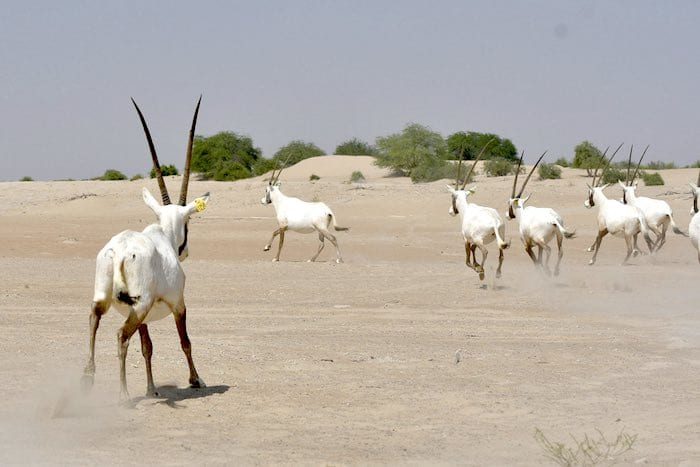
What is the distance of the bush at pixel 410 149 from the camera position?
5788 centimetres

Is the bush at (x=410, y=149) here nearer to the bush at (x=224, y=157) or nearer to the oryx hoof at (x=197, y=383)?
the bush at (x=224, y=157)

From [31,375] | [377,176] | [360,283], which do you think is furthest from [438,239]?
[377,176]

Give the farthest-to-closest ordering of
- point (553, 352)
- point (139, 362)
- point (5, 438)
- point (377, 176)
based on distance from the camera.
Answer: point (377, 176)
point (553, 352)
point (139, 362)
point (5, 438)

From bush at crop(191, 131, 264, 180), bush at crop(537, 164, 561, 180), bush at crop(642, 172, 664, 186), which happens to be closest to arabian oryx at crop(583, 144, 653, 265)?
bush at crop(642, 172, 664, 186)

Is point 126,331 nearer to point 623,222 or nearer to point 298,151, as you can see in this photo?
point 623,222

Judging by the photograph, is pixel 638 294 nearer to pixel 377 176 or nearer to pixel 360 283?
pixel 360 283

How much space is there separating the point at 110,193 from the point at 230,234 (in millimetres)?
17547

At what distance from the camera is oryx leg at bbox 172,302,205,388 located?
938cm

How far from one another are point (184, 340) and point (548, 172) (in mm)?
41982

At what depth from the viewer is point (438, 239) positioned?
3266 cm

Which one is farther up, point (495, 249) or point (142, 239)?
point (142, 239)

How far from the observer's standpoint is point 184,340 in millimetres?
9672

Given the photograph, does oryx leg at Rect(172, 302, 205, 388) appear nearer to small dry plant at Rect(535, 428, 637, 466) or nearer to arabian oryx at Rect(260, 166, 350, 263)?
small dry plant at Rect(535, 428, 637, 466)

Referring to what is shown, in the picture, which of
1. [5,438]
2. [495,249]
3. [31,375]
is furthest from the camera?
[495,249]
